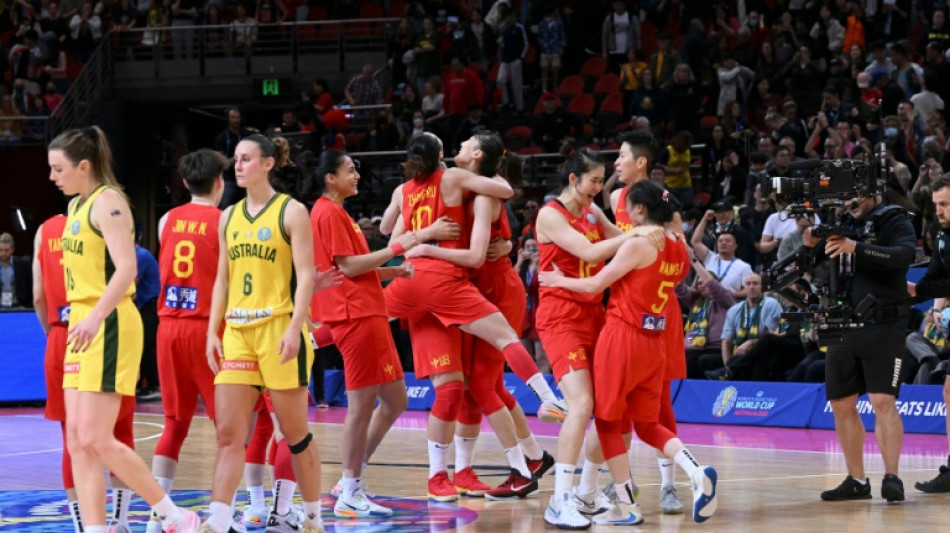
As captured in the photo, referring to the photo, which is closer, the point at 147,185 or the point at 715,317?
the point at 715,317

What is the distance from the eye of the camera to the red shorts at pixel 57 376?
6.47 m

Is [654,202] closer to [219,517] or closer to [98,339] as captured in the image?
[219,517]

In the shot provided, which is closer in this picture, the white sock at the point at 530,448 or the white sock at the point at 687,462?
the white sock at the point at 687,462

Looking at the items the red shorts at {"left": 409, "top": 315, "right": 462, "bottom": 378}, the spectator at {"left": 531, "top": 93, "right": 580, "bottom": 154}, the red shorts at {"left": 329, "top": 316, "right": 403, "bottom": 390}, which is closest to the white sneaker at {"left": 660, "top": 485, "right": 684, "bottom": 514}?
the red shorts at {"left": 409, "top": 315, "right": 462, "bottom": 378}

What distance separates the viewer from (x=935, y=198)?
894 cm

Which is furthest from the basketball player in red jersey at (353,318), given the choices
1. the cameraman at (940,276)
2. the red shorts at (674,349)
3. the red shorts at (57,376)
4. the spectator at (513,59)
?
the spectator at (513,59)

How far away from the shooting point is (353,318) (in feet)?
26.0

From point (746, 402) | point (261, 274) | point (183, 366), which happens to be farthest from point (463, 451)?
point (746, 402)

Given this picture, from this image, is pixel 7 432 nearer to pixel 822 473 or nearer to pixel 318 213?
pixel 318 213

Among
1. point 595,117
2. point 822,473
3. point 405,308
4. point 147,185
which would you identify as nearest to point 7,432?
point 405,308

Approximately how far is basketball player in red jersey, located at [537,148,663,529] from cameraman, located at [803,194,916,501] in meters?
1.49

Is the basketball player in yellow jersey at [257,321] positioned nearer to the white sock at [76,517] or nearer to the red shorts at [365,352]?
the white sock at [76,517]

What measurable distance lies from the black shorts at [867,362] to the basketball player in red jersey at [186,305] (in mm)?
4004

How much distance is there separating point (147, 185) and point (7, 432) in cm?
1334
